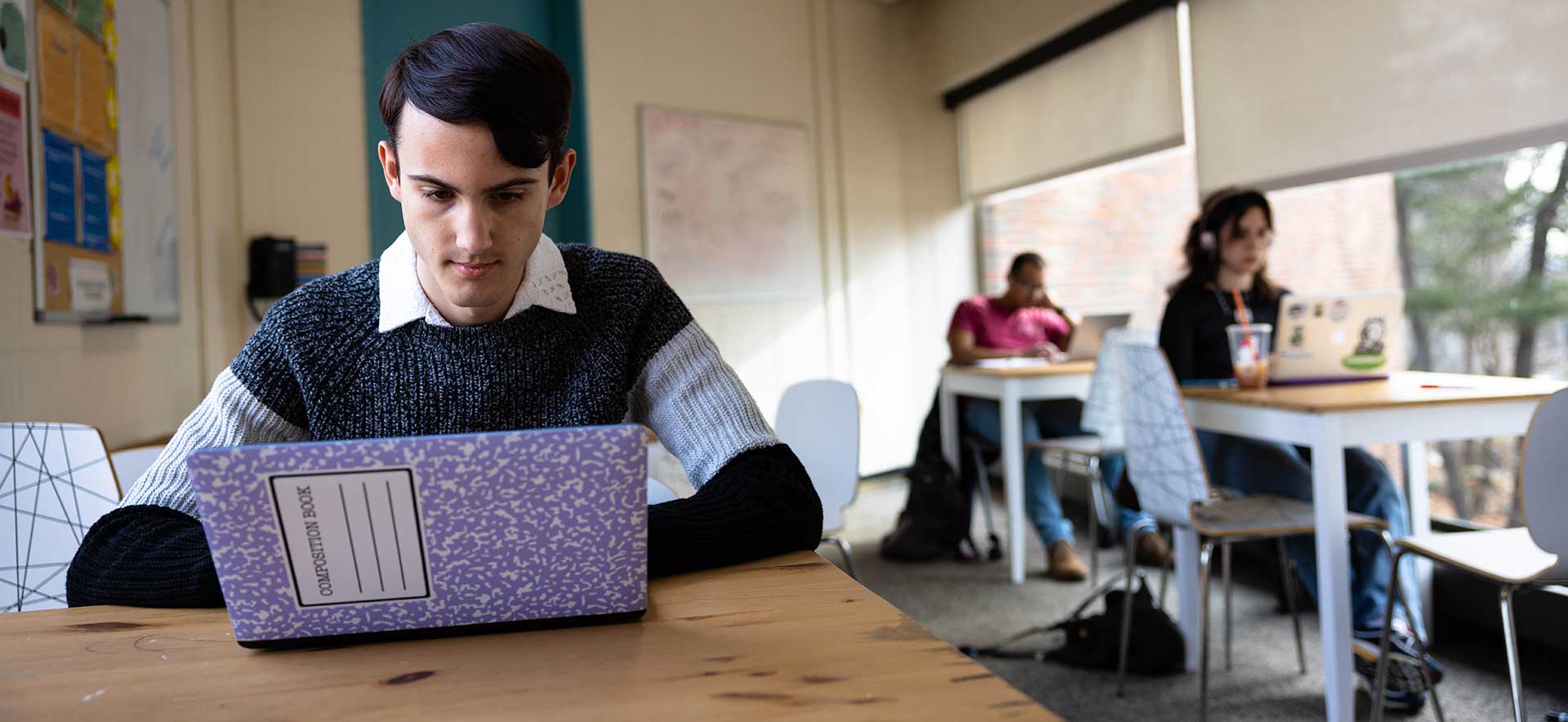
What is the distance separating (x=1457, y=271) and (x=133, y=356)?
5526 mm

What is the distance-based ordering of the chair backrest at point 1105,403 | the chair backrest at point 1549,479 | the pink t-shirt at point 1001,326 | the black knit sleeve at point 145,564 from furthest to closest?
1. the pink t-shirt at point 1001,326
2. the chair backrest at point 1105,403
3. the chair backrest at point 1549,479
4. the black knit sleeve at point 145,564

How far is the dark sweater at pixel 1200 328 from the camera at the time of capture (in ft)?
9.05

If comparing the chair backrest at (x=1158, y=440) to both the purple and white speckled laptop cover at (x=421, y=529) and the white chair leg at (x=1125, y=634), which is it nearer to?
the white chair leg at (x=1125, y=634)

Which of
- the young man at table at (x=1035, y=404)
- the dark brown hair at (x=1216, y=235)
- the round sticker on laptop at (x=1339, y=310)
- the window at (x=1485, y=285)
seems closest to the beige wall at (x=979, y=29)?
the young man at table at (x=1035, y=404)

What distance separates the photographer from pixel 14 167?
1.90m

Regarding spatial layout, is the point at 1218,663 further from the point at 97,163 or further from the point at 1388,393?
the point at 97,163

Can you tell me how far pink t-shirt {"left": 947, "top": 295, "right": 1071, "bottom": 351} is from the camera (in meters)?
4.48

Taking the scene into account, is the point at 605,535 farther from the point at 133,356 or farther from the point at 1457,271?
the point at 1457,271

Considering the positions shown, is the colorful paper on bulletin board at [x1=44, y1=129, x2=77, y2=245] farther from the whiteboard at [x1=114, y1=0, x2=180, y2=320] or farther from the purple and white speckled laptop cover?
the purple and white speckled laptop cover

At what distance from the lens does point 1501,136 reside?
118 inches

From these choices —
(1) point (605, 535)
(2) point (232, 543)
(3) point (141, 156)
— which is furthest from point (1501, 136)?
(3) point (141, 156)

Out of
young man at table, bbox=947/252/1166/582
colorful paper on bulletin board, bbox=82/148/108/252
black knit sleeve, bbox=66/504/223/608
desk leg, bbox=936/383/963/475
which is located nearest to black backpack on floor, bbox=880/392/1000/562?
desk leg, bbox=936/383/963/475

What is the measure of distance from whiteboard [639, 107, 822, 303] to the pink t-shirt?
44.9 inches

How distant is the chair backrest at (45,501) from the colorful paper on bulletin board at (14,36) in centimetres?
92
